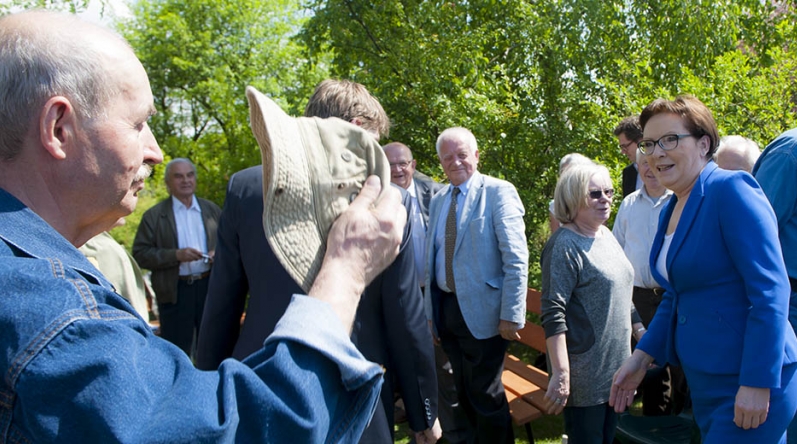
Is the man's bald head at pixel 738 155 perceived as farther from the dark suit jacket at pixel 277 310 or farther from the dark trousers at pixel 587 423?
the dark suit jacket at pixel 277 310

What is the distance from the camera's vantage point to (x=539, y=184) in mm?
6785

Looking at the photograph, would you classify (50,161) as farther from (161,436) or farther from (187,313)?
(187,313)

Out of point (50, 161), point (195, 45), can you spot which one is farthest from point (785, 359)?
point (195, 45)

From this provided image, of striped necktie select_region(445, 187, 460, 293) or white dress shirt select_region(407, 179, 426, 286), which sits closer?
striped necktie select_region(445, 187, 460, 293)

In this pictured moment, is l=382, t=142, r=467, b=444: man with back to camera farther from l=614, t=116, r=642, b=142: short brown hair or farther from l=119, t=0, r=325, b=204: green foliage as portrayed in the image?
l=119, t=0, r=325, b=204: green foliage

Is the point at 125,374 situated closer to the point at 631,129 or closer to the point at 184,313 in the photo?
the point at 631,129

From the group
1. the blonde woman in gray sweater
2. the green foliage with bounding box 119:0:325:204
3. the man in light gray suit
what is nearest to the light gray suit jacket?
the man in light gray suit

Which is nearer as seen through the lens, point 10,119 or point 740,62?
point 10,119

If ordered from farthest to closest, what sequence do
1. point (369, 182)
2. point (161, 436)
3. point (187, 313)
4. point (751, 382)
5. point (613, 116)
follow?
point (613, 116) → point (187, 313) → point (751, 382) → point (369, 182) → point (161, 436)

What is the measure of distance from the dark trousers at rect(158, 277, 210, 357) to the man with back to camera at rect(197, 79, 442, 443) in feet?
10.3

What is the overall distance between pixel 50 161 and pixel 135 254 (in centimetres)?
485

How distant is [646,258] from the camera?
13.8ft

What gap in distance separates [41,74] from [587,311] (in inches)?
112

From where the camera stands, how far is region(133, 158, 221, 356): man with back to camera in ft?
17.3
